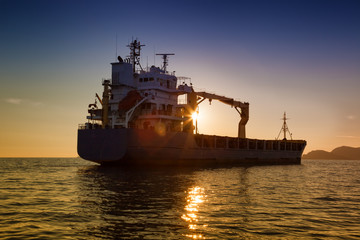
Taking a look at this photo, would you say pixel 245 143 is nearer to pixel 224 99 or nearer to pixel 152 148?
pixel 224 99

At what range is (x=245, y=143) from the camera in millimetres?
60688

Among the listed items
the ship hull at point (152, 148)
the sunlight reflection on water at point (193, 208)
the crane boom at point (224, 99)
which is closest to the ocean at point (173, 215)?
the sunlight reflection on water at point (193, 208)

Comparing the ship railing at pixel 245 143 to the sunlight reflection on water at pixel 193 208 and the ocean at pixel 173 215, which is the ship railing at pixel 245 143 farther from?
the ocean at pixel 173 215

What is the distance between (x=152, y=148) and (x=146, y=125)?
5.92 meters

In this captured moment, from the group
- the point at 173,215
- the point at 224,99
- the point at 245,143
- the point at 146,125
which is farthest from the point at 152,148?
the point at 245,143

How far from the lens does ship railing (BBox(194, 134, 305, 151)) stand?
4891 centimetres

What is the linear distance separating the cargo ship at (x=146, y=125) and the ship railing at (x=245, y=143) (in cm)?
16

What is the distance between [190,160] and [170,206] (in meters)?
30.8

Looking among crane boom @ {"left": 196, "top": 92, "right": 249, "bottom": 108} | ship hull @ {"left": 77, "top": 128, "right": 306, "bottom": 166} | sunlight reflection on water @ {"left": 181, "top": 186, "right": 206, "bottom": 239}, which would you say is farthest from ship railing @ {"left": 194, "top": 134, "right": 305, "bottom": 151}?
sunlight reflection on water @ {"left": 181, "top": 186, "right": 206, "bottom": 239}

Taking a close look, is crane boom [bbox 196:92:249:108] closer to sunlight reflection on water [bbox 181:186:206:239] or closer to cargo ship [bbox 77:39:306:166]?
cargo ship [bbox 77:39:306:166]

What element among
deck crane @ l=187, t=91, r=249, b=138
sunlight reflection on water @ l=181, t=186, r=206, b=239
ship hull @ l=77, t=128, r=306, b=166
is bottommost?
sunlight reflection on water @ l=181, t=186, r=206, b=239

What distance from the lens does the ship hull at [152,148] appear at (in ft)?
117

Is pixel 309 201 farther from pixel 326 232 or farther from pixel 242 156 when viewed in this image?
pixel 242 156

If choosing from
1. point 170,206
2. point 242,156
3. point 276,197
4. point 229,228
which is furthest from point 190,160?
point 229,228
